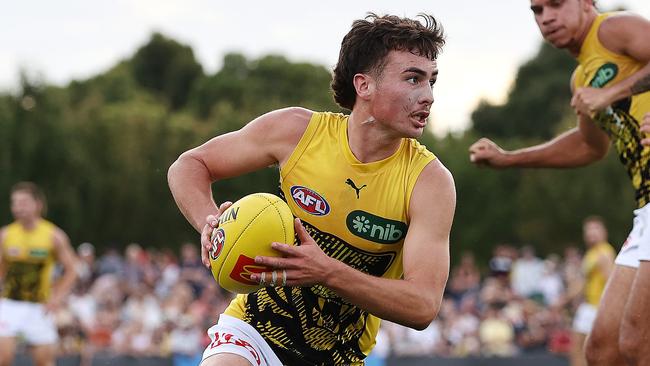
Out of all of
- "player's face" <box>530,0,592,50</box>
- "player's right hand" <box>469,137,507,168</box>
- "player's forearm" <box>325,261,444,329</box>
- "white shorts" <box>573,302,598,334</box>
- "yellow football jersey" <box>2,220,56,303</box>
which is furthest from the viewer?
"white shorts" <box>573,302,598,334</box>

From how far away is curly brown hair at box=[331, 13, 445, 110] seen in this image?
5504mm

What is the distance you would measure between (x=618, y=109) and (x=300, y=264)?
308 cm

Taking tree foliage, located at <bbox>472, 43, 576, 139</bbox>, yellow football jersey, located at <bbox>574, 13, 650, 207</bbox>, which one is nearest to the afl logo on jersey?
yellow football jersey, located at <bbox>574, 13, 650, 207</bbox>

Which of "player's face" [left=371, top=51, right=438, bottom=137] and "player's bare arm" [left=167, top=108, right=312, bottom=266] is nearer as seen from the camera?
"player's face" [left=371, top=51, right=438, bottom=137]

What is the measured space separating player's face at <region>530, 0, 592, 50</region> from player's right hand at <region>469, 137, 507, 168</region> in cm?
89

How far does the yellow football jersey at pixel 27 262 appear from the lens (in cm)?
1366

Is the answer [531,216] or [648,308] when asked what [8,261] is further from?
[531,216]

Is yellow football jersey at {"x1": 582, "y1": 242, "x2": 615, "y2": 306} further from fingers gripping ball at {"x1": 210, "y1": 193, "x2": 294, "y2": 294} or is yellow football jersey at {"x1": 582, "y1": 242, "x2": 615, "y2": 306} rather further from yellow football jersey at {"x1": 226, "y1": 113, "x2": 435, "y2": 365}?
fingers gripping ball at {"x1": 210, "y1": 193, "x2": 294, "y2": 294}

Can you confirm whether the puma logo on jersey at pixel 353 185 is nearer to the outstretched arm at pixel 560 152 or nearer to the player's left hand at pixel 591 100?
the player's left hand at pixel 591 100

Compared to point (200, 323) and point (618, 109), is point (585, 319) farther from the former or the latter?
point (618, 109)

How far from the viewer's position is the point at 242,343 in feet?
18.4

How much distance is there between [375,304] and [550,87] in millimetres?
55455

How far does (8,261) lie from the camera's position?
44.8 feet

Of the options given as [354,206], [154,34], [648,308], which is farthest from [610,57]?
[154,34]
